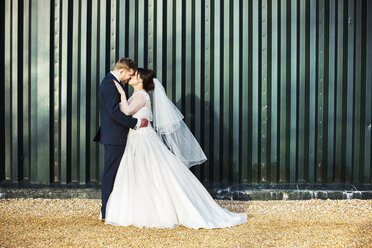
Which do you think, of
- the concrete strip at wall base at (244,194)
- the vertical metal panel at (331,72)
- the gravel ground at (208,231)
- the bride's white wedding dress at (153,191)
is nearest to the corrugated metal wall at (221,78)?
the vertical metal panel at (331,72)

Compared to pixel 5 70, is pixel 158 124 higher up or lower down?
lower down

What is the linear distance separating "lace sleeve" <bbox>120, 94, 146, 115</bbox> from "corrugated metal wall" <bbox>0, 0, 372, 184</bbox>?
135 centimetres

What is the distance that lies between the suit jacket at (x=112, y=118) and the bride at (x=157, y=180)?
9 cm

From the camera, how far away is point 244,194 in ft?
21.0

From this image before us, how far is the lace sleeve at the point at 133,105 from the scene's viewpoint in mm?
5137

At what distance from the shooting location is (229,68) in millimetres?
6508

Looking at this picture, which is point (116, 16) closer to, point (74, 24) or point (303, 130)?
point (74, 24)

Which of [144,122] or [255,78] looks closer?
[144,122]

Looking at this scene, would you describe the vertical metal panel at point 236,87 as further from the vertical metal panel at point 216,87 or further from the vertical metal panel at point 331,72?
the vertical metal panel at point 331,72

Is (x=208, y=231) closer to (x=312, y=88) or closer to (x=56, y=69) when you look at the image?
(x=312, y=88)

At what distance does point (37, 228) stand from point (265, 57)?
3.62 metres

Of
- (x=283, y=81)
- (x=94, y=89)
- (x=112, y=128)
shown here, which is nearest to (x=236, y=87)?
(x=283, y=81)

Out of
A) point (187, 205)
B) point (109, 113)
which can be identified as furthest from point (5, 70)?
point (187, 205)

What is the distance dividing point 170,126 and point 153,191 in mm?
745
